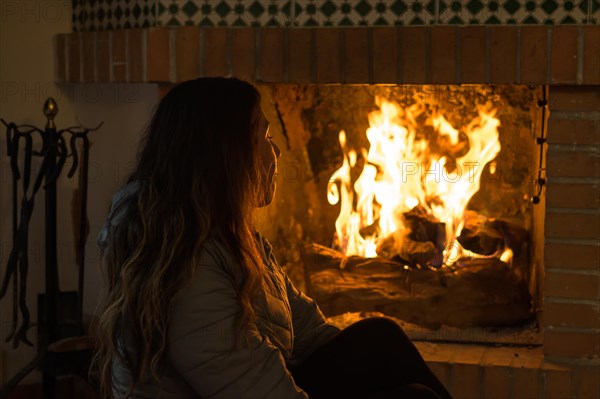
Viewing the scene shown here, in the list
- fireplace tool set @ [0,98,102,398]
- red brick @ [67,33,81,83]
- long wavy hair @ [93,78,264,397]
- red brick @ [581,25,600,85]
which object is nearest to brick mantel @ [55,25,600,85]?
red brick @ [581,25,600,85]

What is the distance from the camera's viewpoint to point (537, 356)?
2396mm

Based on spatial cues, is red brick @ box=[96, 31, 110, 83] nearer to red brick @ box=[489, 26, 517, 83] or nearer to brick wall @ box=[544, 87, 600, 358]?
red brick @ box=[489, 26, 517, 83]

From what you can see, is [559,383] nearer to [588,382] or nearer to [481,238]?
[588,382]

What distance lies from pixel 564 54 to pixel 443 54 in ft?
0.97

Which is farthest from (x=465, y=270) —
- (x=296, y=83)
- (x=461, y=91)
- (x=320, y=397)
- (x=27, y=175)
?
(x=27, y=175)

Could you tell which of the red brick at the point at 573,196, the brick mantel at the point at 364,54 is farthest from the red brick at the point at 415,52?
the red brick at the point at 573,196

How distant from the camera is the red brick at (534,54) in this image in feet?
7.31

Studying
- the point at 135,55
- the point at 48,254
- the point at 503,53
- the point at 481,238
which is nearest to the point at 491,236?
the point at 481,238

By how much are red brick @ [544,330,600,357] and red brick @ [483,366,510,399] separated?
13 centimetres

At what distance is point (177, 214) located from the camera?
1.39 meters

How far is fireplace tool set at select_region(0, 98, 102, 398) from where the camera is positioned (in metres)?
2.42

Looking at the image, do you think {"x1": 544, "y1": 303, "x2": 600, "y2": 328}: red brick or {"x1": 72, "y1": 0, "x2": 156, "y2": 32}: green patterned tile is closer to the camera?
{"x1": 544, "y1": 303, "x2": 600, "y2": 328}: red brick

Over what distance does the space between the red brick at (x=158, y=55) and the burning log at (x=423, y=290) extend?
2.23 feet

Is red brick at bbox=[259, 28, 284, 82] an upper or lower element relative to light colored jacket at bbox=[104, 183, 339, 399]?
upper
